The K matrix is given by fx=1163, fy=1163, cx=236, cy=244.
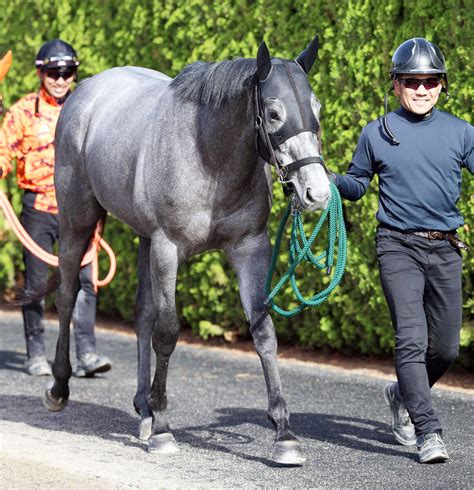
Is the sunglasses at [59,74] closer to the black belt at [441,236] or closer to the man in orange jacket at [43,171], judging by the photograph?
the man in orange jacket at [43,171]

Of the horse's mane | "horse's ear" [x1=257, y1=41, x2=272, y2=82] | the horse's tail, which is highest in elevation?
"horse's ear" [x1=257, y1=41, x2=272, y2=82]

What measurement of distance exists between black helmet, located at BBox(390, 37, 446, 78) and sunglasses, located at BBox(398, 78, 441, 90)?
5 centimetres

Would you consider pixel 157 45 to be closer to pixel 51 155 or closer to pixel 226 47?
pixel 226 47

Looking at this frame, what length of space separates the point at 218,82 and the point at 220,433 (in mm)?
1938

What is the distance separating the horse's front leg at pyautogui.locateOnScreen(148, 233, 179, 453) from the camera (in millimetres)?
5859

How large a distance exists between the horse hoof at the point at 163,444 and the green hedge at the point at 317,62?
2.40 m

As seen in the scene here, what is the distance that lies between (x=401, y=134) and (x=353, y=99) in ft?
8.01

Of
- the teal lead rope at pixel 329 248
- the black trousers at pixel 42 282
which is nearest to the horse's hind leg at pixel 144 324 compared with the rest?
the teal lead rope at pixel 329 248

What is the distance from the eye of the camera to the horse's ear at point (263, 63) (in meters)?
5.30

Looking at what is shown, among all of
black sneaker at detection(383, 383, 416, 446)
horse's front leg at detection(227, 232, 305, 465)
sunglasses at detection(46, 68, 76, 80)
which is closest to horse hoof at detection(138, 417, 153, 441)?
horse's front leg at detection(227, 232, 305, 465)

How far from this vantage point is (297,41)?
27.5 ft

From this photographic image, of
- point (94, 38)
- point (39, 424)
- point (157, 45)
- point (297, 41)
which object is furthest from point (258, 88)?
point (94, 38)

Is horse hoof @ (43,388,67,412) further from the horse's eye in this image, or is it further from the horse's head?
the horse's eye

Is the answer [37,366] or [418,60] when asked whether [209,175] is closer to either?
[418,60]
